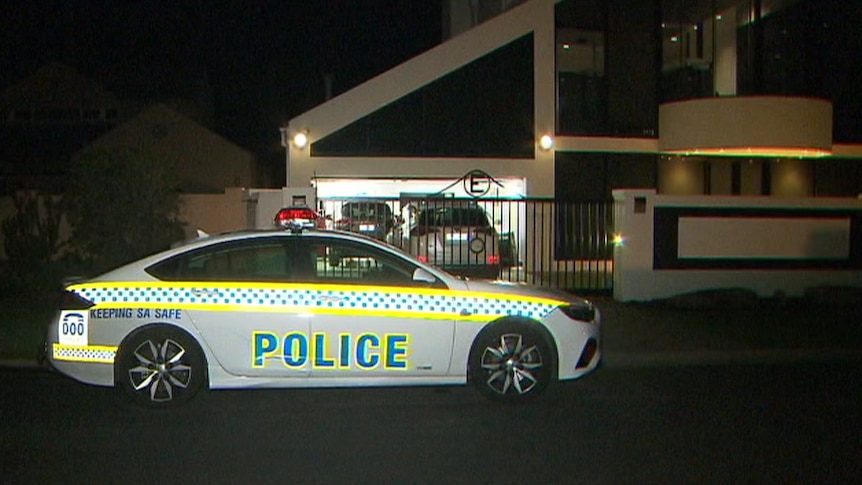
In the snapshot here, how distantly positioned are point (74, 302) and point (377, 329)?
2.55 meters

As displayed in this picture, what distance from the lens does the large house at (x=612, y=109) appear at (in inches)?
846

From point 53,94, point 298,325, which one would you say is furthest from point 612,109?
point 53,94

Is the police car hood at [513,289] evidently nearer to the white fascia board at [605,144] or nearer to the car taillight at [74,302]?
the car taillight at [74,302]

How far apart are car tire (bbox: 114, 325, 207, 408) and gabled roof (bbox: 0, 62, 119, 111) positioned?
105 feet

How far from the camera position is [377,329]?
346 inches

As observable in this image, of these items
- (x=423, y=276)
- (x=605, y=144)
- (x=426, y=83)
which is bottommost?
(x=423, y=276)

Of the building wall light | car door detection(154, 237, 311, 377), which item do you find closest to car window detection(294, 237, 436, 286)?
car door detection(154, 237, 311, 377)

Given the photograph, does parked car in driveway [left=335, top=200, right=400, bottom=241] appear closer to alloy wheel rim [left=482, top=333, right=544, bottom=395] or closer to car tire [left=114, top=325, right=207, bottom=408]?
alloy wheel rim [left=482, top=333, right=544, bottom=395]

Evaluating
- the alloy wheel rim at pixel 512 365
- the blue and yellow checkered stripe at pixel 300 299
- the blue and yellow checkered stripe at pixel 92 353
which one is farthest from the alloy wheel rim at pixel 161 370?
the alloy wheel rim at pixel 512 365

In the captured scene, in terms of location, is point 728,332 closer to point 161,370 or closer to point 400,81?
point 161,370

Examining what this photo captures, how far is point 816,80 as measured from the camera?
2381cm

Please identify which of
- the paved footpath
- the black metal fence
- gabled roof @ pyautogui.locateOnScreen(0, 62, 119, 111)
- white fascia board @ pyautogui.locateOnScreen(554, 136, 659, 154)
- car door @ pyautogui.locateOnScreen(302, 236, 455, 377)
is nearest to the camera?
car door @ pyautogui.locateOnScreen(302, 236, 455, 377)

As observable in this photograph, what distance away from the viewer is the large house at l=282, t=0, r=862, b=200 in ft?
70.5

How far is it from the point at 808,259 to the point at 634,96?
717 centimetres
